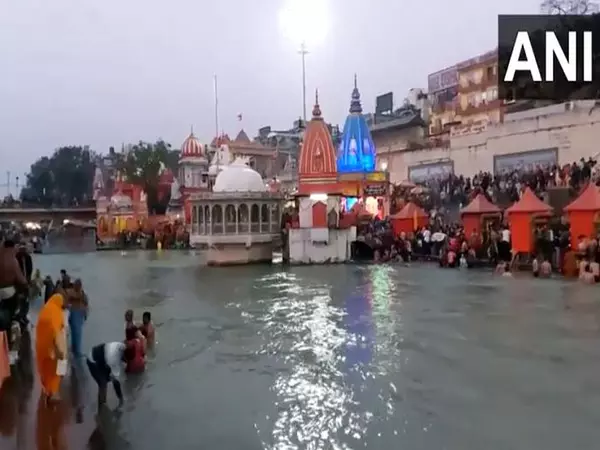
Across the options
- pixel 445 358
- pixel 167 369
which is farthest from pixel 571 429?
pixel 167 369

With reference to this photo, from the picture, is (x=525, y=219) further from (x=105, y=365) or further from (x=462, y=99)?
(x=462, y=99)

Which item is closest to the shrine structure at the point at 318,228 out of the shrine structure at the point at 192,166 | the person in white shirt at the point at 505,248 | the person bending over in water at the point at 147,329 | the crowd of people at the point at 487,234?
the crowd of people at the point at 487,234

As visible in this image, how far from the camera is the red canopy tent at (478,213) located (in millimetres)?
24359

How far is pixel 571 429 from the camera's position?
6406 millimetres

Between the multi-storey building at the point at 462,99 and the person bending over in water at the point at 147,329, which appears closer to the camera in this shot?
the person bending over in water at the point at 147,329

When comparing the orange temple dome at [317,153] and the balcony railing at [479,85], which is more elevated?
the balcony railing at [479,85]

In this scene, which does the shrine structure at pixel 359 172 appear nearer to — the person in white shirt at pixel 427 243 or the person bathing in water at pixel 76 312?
the person in white shirt at pixel 427 243

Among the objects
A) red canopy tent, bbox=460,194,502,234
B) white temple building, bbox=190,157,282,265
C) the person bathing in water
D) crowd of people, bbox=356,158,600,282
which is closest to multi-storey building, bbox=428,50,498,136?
crowd of people, bbox=356,158,600,282

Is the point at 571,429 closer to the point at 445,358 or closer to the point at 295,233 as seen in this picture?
the point at 445,358

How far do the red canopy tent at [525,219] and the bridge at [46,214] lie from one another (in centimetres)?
6395

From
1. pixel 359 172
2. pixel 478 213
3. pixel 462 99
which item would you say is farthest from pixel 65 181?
pixel 478 213

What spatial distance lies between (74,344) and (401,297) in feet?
26.0

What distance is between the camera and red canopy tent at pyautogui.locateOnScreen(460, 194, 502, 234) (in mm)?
24359

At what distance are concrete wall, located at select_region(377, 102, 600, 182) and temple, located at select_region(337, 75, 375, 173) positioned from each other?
3489mm
